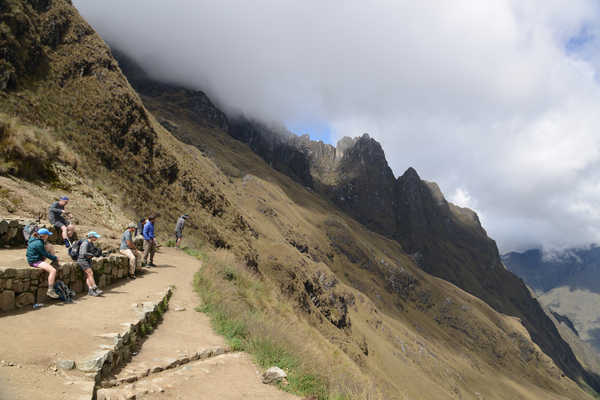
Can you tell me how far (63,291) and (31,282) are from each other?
0.80 m

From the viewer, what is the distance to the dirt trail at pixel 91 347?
4.44 meters

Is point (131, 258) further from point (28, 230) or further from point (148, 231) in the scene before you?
point (28, 230)

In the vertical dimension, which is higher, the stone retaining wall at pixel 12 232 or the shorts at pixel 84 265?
the shorts at pixel 84 265

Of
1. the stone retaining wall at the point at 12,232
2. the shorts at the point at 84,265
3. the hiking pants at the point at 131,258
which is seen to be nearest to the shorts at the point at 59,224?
the stone retaining wall at the point at 12,232

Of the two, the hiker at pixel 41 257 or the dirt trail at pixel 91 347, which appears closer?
the dirt trail at pixel 91 347

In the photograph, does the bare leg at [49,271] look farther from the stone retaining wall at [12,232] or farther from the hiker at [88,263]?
the stone retaining wall at [12,232]

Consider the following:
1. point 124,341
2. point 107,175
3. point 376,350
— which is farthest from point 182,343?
point 376,350

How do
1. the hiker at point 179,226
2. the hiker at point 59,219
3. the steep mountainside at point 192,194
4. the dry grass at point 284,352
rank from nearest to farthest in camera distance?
the dry grass at point 284,352 → the hiker at point 59,219 → the steep mountainside at point 192,194 → the hiker at point 179,226

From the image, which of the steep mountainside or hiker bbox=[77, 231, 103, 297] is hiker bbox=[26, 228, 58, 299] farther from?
the steep mountainside

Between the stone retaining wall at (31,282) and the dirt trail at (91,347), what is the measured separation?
1.22 ft

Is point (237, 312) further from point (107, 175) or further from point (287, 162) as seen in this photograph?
point (287, 162)

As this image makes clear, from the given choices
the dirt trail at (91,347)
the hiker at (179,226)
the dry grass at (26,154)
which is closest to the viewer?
the dirt trail at (91,347)

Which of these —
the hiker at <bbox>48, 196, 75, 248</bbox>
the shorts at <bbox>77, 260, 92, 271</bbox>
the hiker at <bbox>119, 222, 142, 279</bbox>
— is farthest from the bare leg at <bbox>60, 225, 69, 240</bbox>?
the shorts at <bbox>77, 260, 92, 271</bbox>

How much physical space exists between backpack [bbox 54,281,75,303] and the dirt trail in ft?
0.90
